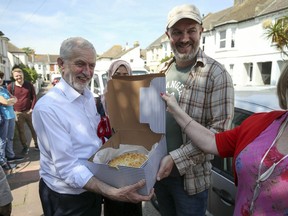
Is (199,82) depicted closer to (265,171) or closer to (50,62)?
(265,171)

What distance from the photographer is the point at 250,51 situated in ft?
61.8

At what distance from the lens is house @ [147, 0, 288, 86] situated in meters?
16.8

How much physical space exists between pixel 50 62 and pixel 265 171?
8779cm

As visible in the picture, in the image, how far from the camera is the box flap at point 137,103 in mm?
1569

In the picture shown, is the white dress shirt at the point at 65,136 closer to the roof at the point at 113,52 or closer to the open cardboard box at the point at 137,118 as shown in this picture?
the open cardboard box at the point at 137,118

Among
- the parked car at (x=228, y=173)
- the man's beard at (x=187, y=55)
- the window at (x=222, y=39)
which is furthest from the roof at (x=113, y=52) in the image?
the man's beard at (x=187, y=55)

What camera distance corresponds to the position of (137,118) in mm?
1673

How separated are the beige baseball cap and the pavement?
8.74ft

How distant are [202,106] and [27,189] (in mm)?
3684

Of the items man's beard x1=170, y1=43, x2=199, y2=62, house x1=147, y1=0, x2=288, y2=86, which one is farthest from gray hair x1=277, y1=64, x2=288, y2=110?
house x1=147, y1=0, x2=288, y2=86

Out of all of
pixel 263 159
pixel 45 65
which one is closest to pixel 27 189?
pixel 263 159

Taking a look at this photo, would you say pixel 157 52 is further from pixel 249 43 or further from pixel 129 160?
pixel 129 160

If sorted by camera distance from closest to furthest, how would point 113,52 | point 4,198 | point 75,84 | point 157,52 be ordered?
1. point 75,84
2. point 4,198
3. point 157,52
4. point 113,52

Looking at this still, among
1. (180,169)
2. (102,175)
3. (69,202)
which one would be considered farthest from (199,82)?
(69,202)
